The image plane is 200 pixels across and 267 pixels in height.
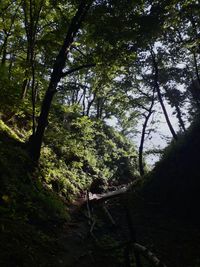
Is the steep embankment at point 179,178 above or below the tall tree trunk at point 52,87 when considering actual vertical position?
below

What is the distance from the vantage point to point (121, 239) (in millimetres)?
9055

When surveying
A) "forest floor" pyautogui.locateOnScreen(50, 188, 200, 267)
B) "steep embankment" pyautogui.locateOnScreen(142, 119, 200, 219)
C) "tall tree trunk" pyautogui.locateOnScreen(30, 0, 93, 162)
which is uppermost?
"tall tree trunk" pyautogui.locateOnScreen(30, 0, 93, 162)

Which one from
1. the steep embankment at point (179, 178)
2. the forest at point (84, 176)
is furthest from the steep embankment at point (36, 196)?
the steep embankment at point (179, 178)

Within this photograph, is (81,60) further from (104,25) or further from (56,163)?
(56,163)

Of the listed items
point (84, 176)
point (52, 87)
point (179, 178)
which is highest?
point (52, 87)

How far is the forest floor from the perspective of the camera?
715 centimetres

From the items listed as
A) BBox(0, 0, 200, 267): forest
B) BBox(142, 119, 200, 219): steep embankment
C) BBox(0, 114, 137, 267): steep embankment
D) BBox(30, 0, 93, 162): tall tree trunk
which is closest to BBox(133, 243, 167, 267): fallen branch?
BBox(0, 0, 200, 267): forest

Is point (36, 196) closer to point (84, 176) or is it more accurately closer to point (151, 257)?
point (151, 257)

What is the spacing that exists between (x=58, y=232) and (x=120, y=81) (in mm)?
18864

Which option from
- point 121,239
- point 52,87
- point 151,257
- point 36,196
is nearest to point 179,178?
point 121,239

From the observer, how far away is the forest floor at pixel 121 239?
23.5 ft

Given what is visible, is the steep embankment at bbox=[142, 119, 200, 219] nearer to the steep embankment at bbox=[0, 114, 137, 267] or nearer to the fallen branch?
the steep embankment at bbox=[0, 114, 137, 267]

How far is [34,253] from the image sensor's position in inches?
238

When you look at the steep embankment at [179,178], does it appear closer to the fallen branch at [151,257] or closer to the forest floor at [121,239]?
the forest floor at [121,239]
